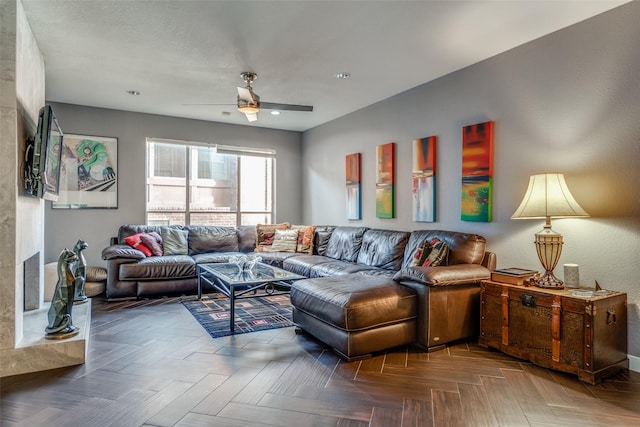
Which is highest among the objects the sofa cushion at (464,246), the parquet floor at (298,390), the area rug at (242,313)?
the sofa cushion at (464,246)

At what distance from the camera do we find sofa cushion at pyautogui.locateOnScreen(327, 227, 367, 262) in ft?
16.0

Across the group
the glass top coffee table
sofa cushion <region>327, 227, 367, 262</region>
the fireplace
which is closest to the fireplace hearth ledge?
the fireplace

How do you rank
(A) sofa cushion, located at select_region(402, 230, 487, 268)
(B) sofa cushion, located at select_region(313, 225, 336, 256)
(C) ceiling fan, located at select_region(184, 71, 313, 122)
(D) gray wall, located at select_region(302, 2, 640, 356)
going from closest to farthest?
(D) gray wall, located at select_region(302, 2, 640, 356) → (A) sofa cushion, located at select_region(402, 230, 487, 268) → (C) ceiling fan, located at select_region(184, 71, 313, 122) → (B) sofa cushion, located at select_region(313, 225, 336, 256)

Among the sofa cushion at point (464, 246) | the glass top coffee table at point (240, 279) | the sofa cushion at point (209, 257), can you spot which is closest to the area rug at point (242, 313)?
the glass top coffee table at point (240, 279)

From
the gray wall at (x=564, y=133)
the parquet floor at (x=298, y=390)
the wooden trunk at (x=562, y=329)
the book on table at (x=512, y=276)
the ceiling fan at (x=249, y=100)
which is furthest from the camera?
the ceiling fan at (x=249, y=100)

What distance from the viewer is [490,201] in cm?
354

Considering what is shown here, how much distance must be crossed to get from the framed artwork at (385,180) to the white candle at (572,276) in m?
2.26

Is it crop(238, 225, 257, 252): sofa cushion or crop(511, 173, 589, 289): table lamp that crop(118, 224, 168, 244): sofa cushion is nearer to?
crop(238, 225, 257, 252): sofa cushion

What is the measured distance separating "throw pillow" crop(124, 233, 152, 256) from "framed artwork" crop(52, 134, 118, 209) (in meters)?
0.85

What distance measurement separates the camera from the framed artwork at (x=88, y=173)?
205 inches

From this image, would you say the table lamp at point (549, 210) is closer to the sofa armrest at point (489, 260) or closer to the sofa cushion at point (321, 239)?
the sofa armrest at point (489, 260)

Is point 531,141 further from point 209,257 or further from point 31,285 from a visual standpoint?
point 31,285

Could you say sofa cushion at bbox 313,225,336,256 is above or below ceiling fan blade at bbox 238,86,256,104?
below

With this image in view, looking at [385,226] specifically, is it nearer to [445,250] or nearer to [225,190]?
[445,250]
